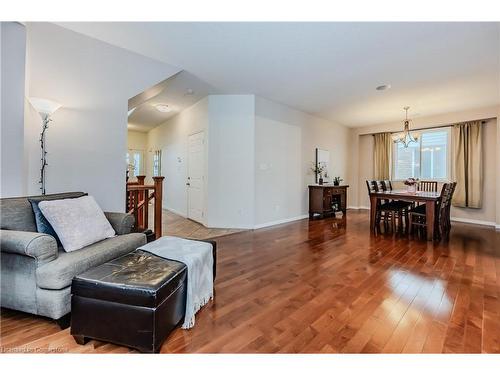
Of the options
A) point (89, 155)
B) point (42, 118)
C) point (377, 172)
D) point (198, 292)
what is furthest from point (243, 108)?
point (377, 172)

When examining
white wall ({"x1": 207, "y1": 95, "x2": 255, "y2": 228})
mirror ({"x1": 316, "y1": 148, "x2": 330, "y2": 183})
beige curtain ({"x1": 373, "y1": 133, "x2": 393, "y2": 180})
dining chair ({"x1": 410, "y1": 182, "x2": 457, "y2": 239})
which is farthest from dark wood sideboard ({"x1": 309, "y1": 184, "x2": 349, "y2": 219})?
white wall ({"x1": 207, "y1": 95, "x2": 255, "y2": 228})

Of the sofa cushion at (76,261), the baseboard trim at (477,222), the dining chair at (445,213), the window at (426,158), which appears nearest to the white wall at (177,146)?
the sofa cushion at (76,261)

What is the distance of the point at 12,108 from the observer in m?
2.35

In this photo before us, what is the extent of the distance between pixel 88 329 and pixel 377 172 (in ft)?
24.3

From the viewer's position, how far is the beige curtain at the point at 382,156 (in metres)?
6.78

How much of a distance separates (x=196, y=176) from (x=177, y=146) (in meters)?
1.49

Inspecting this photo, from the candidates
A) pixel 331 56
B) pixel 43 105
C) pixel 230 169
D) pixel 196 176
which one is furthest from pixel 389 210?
pixel 43 105

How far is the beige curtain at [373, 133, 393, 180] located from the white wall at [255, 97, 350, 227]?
165cm

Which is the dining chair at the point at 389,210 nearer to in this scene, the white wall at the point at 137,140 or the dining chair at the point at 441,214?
the dining chair at the point at 441,214

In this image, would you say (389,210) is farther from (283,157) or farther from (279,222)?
(283,157)

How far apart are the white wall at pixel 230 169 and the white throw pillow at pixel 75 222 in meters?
2.60

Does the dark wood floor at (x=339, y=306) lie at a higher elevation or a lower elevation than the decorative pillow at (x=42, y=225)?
lower

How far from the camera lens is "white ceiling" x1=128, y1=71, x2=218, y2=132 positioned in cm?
398
